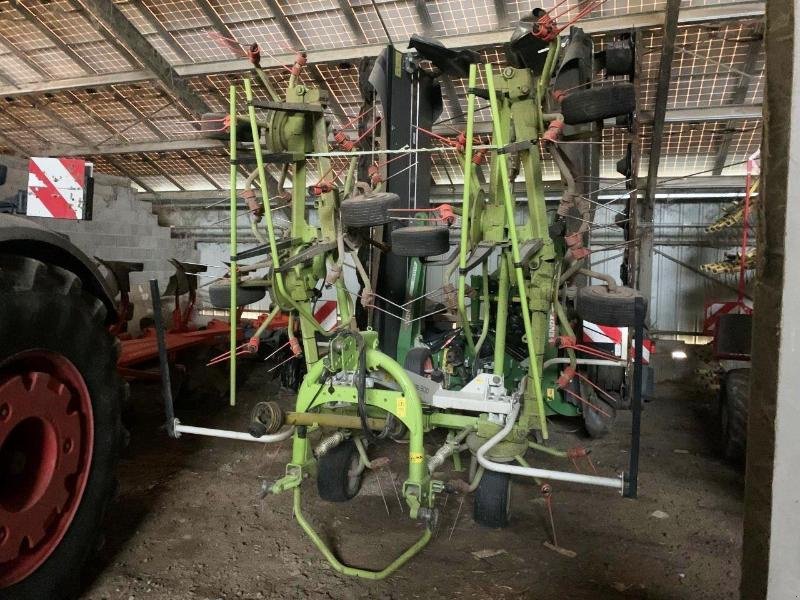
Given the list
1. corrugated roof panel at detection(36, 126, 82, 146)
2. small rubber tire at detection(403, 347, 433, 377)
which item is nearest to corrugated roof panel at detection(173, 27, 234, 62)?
corrugated roof panel at detection(36, 126, 82, 146)

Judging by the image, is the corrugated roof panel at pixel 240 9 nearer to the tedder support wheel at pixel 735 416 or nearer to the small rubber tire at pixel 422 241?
the small rubber tire at pixel 422 241

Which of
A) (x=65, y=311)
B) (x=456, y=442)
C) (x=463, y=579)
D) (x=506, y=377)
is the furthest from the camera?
(x=506, y=377)

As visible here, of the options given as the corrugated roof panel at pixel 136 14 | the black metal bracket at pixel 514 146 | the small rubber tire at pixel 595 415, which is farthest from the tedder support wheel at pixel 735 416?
the corrugated roof panel at pixel 136 14

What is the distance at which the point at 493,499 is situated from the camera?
3.10 meters

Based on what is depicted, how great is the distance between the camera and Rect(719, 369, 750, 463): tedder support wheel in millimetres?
4160

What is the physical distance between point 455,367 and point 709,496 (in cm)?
182

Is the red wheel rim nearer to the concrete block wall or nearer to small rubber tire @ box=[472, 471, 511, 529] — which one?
small rubber tire @ box=[472, 471, 511, 529]

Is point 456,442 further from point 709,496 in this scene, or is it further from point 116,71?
point 116,71

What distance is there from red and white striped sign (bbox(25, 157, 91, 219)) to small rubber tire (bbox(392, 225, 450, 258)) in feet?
7.79

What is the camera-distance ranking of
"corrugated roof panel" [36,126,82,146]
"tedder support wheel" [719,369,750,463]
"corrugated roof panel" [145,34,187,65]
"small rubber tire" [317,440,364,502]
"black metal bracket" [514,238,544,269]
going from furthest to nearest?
"corrugated roof panel" [36,126,82,146], "corrugated roof panel" [145,34,187,65], "tedder support wheel" [719,369,750,463], "small rubber tire" [317,440,364,502], "black metal bracket" [514,238,544,269]

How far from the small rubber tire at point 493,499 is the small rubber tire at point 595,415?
1.81 metres

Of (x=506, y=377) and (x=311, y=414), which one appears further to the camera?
(x=506, y=377)

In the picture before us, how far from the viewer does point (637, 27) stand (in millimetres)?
6055

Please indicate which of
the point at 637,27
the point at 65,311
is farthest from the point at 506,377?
the point at 637,27
